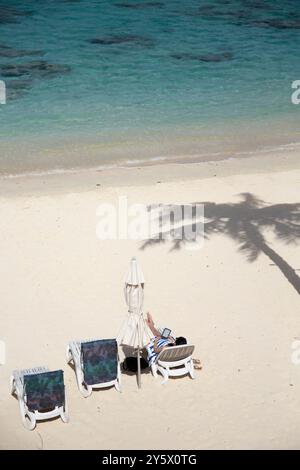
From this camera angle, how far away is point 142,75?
34.0m

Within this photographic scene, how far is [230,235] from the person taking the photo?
19.2m

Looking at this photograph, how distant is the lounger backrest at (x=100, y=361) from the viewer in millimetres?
13391

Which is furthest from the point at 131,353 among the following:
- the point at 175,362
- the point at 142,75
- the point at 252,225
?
the point at 142,75

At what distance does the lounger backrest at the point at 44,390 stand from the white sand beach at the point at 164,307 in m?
0.37

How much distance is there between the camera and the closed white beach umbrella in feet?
44.2

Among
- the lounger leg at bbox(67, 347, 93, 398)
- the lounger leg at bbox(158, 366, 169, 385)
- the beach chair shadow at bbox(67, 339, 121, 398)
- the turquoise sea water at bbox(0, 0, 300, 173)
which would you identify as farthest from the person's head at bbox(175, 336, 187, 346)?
the turquoise sea water at bbox(0, 0, 300, 173)

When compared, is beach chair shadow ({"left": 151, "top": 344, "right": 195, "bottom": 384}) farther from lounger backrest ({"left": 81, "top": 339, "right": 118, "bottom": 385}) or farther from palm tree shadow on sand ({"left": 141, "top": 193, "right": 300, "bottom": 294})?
palm tree shadow on sand ({"left": 141, "top": 193, "right": 300, "bottom": 294})

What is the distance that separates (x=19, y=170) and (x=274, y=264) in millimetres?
9793

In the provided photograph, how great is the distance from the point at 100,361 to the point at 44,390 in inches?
45.6

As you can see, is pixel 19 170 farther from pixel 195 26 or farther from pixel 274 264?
pixel 195 26

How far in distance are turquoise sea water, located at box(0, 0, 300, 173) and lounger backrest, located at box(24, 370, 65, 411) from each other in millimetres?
13098

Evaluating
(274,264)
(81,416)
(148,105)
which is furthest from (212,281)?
(148,105)

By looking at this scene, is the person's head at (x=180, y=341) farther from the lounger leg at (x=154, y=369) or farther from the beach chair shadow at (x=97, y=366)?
the beach chair shadow at (x=97, y=366)

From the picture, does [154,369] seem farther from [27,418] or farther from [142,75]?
[142,75]
